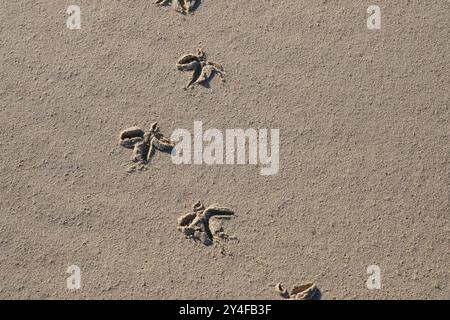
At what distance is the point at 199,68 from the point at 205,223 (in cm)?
72

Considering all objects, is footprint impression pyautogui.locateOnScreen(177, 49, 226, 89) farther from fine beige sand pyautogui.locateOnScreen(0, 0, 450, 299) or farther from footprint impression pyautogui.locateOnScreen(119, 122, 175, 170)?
footprint impression pyautogui.locateOnScreen(119, 122, 175, 170)

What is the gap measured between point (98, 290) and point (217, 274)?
0.55m

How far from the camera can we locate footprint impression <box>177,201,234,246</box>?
7.45 ft

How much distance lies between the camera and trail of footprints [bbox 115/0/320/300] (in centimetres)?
226

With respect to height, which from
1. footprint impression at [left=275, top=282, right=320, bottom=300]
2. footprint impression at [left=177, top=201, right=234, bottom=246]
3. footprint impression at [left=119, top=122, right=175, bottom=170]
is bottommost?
footprint impression at [left=275, top=282, right=320, bottom=300]

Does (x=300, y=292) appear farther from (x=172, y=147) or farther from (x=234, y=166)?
(x=172, y=147)

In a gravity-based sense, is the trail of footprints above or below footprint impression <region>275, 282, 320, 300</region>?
above

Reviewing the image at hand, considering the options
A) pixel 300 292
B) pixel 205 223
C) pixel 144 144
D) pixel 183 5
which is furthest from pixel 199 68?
pixel 300 292

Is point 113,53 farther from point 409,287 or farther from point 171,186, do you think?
point 409,287

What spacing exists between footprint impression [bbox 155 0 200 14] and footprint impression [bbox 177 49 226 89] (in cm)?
21

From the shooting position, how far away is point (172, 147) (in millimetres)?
2299

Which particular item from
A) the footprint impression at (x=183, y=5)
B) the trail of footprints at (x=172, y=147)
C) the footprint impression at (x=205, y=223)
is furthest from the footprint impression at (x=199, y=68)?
the footprint impression at (x=205, y=223)

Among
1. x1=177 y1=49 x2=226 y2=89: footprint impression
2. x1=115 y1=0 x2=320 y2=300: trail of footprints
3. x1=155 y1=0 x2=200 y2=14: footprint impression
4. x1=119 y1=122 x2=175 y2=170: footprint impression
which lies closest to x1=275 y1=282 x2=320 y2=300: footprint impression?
x1=115 y1=0 x2=320 y2=300: trail of footprints

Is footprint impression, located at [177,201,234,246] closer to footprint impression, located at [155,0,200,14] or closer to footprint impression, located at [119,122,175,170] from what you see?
footprint impression, located at [119,122,175,170]
